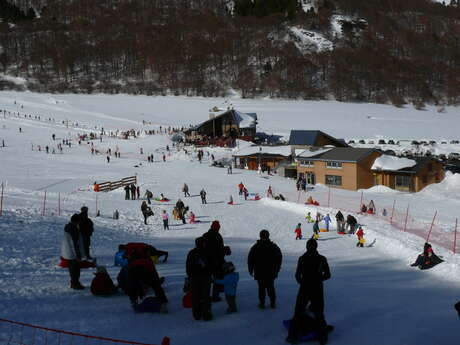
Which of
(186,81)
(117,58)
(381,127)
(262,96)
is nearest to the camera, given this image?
(381,127)

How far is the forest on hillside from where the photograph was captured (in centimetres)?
10356

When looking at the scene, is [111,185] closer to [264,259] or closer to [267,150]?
[267,150]

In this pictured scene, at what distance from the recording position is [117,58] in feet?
387

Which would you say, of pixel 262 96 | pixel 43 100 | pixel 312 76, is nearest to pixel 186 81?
pixel 262 96

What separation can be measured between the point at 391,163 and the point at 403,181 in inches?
61.8

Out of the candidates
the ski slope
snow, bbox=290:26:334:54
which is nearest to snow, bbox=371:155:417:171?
the ski slope

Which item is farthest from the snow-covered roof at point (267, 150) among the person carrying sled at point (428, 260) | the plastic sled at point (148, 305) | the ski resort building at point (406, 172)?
the plastic sled at point (148, 305)

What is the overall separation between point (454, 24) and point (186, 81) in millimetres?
115435

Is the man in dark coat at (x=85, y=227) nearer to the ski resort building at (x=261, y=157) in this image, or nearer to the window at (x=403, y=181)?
the window at (x=403, y=181)

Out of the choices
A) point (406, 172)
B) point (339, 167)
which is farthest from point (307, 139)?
point (406, 172)

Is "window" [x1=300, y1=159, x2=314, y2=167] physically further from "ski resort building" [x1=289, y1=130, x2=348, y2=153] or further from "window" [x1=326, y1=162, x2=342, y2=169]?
"ski resort building" [x1=289, y1=130, x2=348, y2=153]

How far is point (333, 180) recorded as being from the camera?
33688mm

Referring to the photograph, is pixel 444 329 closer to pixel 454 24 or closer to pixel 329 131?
pixel 329 131

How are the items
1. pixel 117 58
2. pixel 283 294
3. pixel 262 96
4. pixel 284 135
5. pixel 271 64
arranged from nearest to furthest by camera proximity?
pixel 283 294, pixel 284 135, pixel 262 96, pixel 271 64, pixel 117 58
